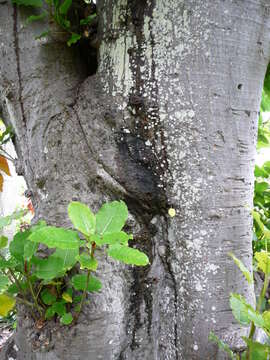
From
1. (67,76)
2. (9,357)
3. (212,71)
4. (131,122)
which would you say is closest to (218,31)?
(212,71)


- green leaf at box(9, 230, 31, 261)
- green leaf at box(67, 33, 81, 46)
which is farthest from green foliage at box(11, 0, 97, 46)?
green leaf at box(9, 230, 31, 261)

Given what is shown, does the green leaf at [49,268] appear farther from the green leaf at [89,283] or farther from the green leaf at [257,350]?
the green leaf at [257,350]

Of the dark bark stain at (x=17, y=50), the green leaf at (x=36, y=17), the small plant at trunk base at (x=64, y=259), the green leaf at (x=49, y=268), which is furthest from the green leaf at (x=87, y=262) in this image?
the green leaf at (x=36, y=17)

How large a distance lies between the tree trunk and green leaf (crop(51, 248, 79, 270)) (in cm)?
16

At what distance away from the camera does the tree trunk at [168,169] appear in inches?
29.4

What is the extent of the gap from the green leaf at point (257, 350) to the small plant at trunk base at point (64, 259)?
8.5 inches

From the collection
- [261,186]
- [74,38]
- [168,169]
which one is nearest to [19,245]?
[168,169]

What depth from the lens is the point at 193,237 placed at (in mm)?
759

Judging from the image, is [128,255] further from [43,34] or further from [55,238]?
[43,34]

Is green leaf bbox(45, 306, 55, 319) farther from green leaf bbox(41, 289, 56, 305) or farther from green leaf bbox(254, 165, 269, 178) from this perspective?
green leaf bbox(254, 165, 269, 178)

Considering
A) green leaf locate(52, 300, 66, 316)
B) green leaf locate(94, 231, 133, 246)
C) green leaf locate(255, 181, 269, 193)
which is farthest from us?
green leaf locate(255, 181, 269, 193)

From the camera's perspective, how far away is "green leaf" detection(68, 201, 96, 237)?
0.48 metres

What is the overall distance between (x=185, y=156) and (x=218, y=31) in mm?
302

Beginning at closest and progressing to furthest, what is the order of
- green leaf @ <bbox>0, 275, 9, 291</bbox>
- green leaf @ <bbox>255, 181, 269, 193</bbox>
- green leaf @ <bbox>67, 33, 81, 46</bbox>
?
green leaf @ <bbox>0, 275, 9, 291</bbox>, green leaf @ <bbox>67, 33, 81, 46</bbox>, green leaf @ <bbox>255, 181, 269, 193</bbox>
